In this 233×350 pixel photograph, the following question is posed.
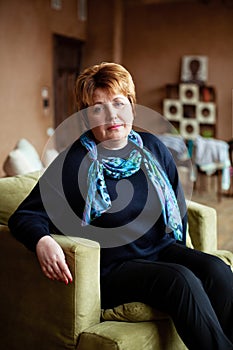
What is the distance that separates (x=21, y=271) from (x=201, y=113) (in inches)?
237

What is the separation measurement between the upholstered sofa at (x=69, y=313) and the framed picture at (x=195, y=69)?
6.04 meters

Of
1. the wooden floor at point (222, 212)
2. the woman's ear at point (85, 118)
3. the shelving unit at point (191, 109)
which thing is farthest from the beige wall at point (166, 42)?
the woman's ear at point (85, 118)

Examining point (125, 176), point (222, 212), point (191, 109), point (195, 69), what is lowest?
point (222, 212)

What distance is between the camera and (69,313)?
6.32ft

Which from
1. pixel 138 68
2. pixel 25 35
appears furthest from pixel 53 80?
pixel 138 68

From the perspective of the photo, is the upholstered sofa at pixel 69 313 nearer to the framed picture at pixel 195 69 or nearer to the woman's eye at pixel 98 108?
the woman's eye at pixel 98 108

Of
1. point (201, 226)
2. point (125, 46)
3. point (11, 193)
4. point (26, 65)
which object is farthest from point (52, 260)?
point (125, 46)

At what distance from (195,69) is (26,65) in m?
2.65

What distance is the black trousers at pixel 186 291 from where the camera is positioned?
181 cm

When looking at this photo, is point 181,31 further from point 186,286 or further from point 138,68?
point 186,286

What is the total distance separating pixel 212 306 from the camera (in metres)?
1.97

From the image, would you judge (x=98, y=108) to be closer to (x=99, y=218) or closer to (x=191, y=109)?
(x=99, y=218)

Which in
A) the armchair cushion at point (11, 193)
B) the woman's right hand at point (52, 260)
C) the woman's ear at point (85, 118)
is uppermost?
the woman's ear at point (85, 118)

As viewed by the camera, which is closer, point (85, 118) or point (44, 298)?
point (44, 298)
